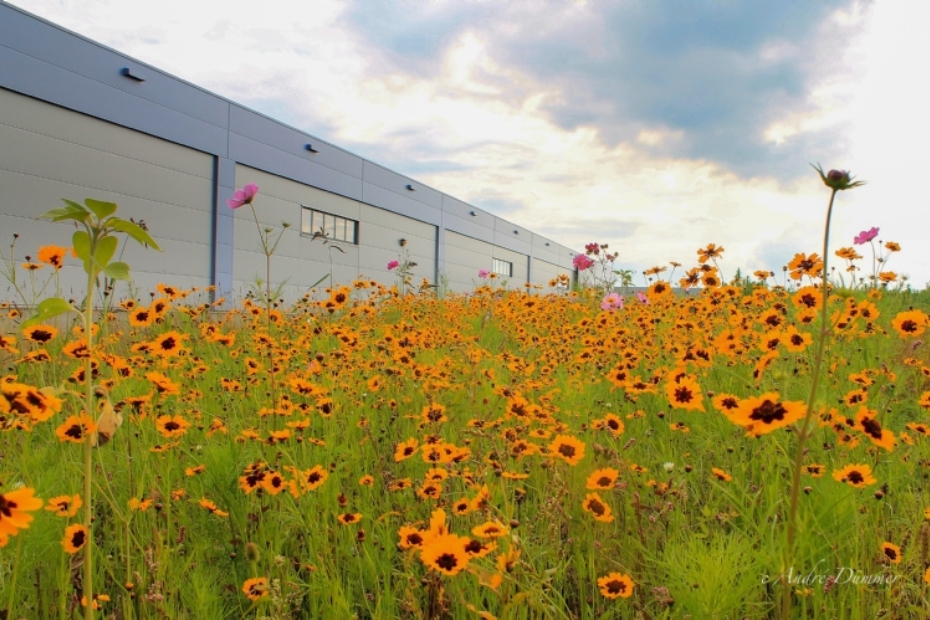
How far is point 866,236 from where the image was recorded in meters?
3.77

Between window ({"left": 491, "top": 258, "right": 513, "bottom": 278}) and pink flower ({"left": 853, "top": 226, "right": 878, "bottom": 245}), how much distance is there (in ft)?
75.6

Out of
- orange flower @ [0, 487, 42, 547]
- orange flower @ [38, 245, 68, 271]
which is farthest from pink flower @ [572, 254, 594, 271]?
orange flower @ [0, 487, 42, 547]

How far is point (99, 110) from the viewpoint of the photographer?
9648 millimetres

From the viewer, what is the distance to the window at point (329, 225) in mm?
15031

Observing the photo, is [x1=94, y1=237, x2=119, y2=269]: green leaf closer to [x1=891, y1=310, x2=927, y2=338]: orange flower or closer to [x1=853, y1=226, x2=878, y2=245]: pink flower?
[x1=891, y1=310, x2=927, y2=338]: orange flower

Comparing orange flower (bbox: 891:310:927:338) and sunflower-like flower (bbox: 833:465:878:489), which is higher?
orange flower (bbox: 891:310:927:338)

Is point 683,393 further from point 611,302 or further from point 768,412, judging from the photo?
point 611,302

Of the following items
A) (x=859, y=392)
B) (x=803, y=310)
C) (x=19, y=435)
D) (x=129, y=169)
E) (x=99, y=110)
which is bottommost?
(x=19, y=435)

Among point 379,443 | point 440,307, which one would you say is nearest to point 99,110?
point 440,307

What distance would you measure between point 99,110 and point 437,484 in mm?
11281

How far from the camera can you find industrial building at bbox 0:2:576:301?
8.73 metres

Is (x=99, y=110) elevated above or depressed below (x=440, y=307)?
above

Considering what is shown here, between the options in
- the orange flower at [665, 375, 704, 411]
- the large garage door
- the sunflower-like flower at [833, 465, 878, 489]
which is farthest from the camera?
the large garage door

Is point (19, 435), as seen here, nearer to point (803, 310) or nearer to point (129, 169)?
point (803, 310)
